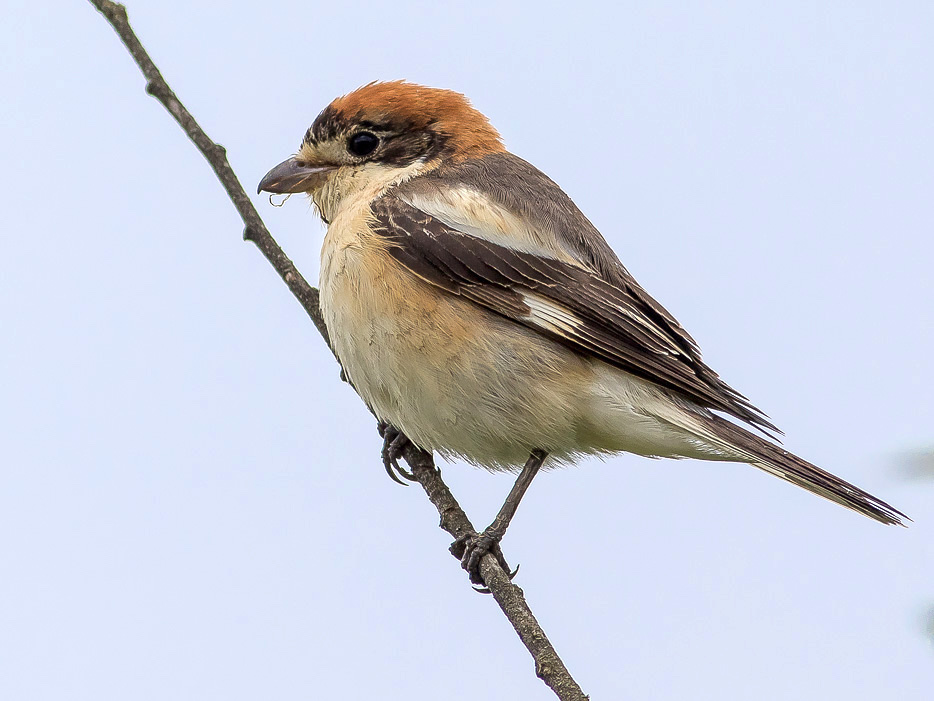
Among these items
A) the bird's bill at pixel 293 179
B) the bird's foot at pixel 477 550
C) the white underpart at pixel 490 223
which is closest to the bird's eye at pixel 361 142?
the bird's bill at pixel 293 179

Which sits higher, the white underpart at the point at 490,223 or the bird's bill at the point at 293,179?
the bird's bill at the point at 293,179

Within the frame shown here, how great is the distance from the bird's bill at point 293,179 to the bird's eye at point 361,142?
4.7 inches

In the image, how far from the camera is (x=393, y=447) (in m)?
3.97

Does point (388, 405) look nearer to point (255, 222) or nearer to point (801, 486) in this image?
point (255, 222)

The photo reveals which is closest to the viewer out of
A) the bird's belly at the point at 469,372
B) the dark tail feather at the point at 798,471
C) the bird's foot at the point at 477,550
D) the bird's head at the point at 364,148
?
the dark tail feather at the point at 798,471

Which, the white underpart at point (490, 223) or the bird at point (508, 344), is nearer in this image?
the bird at point (508, 344)

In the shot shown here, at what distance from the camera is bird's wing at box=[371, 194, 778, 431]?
139 inches

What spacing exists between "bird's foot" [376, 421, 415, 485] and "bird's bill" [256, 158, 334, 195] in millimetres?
1028

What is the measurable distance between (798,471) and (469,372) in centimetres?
114

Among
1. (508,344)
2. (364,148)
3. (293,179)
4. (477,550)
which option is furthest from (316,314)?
(477,550)

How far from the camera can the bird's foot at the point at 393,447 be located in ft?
13.0

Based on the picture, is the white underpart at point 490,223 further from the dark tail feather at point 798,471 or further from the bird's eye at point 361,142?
the dark tail feather at point 798,471

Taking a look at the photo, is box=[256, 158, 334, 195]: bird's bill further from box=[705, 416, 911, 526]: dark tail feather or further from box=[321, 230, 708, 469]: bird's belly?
box=[705, 416, 911, 526]: dark tail feather

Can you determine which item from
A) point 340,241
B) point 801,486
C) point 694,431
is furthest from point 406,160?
point 801,486
